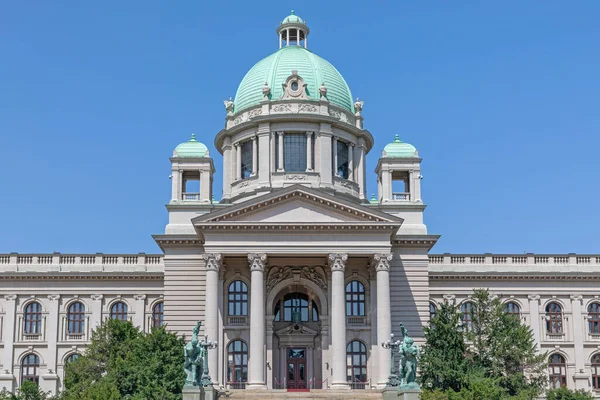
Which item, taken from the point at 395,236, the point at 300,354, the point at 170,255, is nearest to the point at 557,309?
the point at 395,236

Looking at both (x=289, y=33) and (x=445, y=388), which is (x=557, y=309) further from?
(x=289, y=33)

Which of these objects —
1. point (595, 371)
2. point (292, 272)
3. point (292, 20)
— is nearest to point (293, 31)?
point (292, 20)

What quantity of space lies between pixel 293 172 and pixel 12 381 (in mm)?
25649

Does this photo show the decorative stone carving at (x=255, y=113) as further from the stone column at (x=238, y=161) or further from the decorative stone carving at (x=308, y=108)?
the decorative stone carving at (x=308, y=108)

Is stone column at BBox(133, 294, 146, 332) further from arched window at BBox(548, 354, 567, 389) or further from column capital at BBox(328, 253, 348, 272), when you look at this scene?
arched window at BBox(548, 354, 567, 389)

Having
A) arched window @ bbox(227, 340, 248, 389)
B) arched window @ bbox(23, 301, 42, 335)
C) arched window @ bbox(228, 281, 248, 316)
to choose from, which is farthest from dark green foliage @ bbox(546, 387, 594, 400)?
arched window @ bbox(23, 301, 42, 335)

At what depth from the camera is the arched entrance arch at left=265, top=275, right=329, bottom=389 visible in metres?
65.4

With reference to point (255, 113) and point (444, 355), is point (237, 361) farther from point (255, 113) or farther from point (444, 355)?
point (255, 113)

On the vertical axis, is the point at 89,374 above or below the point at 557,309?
below

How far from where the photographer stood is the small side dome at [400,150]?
70.8 m

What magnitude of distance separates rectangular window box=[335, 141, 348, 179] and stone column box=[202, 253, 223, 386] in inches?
602

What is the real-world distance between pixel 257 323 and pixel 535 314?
921 inches

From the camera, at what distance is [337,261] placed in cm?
6231

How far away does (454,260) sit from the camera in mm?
73750
